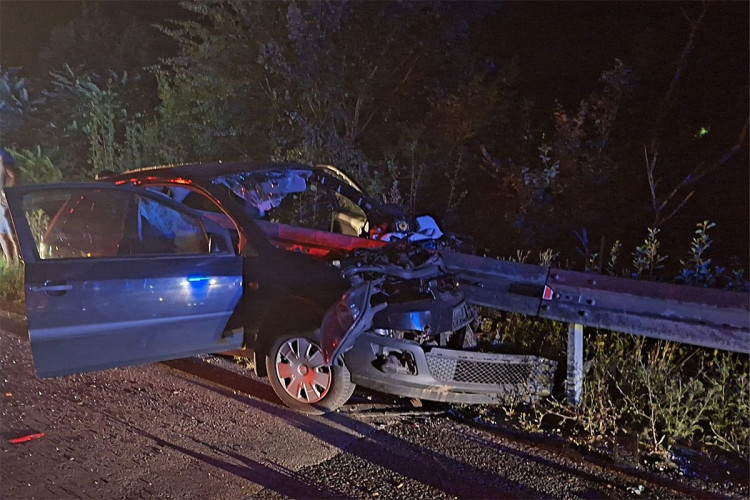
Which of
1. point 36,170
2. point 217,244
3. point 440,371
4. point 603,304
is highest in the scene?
point 36,170

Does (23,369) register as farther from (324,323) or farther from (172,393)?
(324,323)

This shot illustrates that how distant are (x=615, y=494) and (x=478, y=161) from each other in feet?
26.2

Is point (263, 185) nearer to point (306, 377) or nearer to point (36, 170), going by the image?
point (306, 377)

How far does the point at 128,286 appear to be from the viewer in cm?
425

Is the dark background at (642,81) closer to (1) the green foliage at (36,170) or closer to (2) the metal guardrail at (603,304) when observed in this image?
(2) the metal guardrail at (603,304)

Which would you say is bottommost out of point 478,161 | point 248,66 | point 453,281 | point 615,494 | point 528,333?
point 615,494

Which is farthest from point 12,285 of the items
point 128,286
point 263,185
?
point 128,286

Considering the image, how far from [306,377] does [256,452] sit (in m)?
0.70

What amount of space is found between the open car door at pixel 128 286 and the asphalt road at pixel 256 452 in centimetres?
48

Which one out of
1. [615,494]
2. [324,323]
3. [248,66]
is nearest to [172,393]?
[324,323]

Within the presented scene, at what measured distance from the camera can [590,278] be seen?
193 inches

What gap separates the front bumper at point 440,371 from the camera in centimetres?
435

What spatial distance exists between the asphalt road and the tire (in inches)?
3.9

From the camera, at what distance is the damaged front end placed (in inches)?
169
